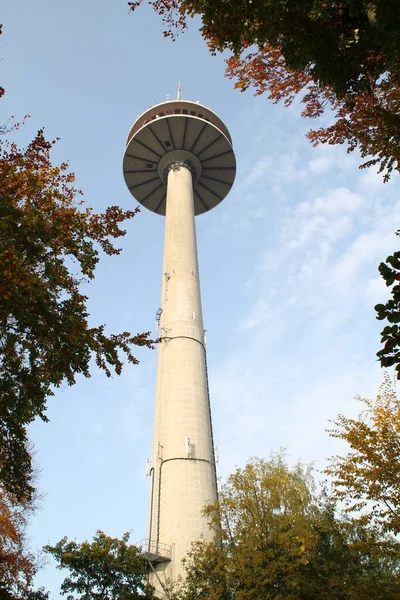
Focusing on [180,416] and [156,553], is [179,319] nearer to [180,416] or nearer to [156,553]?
[180,416]

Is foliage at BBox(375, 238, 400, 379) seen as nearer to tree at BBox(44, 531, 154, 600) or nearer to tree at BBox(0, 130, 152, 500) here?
tree at BBox(0, 130, 152, 500)

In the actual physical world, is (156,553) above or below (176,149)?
below

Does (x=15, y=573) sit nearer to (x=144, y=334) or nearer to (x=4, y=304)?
(x=144, y=334)

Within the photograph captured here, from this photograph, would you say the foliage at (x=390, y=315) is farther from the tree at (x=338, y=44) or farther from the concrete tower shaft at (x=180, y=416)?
the concrete tower shaft at (x=180, y=416)

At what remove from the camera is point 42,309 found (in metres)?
10.2

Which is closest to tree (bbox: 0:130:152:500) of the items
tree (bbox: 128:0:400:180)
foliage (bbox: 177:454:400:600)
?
tree (bbox: 128:0:400:180)

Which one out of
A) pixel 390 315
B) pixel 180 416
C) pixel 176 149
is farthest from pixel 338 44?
pixel 176 149

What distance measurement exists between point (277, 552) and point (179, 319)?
16428mm

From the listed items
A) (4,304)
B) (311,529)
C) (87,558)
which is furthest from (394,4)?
(87,558)

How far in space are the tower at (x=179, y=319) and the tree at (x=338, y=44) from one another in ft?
61.8

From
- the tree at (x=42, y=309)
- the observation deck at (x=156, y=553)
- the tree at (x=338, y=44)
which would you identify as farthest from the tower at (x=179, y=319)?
the tree at (x=338, y=44)

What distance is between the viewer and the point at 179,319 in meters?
30.9

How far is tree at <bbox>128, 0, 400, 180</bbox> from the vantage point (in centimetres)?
803

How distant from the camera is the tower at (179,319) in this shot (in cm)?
2373
